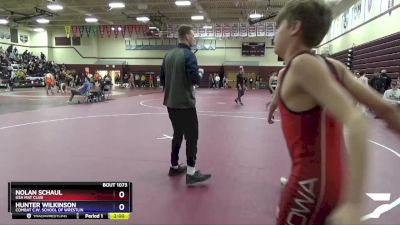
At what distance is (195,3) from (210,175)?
24381 millimetres

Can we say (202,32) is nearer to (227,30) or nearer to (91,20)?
(227,30)

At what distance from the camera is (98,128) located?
938 centimetres

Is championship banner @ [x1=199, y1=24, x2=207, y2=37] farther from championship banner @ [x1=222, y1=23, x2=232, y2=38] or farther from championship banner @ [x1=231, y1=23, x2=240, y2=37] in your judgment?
championship banner @ [x1=231, y1=23, x2=240, y2=37]

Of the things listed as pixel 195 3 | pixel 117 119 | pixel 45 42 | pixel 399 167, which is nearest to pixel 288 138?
pixel 399 167

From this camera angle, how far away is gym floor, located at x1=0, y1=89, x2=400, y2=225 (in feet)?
12.6

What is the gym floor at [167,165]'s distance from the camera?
3.83 metres

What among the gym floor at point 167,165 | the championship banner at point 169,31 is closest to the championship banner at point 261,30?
the championship banner at point 169,31

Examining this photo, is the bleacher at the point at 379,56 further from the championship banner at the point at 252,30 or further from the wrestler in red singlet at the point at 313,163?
the wrestler in red singlet at the point at 313,163

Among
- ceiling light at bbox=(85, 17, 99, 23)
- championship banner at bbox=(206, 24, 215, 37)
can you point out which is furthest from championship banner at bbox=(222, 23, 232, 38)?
ceiling light at bbox=(85, 17, 99, 23)

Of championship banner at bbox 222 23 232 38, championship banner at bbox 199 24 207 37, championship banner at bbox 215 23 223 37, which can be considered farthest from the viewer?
championship banner at bbox 199 24 207 37
